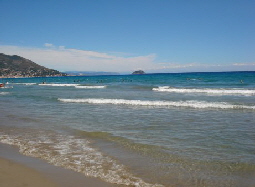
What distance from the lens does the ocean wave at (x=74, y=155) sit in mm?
5531

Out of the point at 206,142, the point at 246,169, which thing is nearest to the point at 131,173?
the point at 246,169

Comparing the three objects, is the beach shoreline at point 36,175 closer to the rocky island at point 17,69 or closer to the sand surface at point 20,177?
the sand surface at point 20,177

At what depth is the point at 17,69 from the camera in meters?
169

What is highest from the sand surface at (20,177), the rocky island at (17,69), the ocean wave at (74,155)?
the rocky island at (17,69)

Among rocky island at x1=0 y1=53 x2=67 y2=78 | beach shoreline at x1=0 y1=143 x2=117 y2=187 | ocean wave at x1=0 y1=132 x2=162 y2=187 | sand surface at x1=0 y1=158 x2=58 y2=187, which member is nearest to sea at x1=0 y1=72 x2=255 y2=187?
ocean wave at x1=0 y1=132 x2=162 y2=187

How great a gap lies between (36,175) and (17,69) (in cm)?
18327

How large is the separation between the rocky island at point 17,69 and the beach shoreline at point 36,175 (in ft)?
528

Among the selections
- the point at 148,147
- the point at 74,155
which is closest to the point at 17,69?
the point at 74,155

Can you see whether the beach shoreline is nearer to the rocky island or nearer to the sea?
the sea

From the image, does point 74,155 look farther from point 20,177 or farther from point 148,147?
point 148,147

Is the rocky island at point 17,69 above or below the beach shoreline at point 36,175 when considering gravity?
above

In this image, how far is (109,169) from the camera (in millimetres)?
5977

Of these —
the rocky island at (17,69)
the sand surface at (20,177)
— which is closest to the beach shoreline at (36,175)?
the sand surface at (20,177)

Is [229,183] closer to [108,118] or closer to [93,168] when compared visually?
[93,168]
